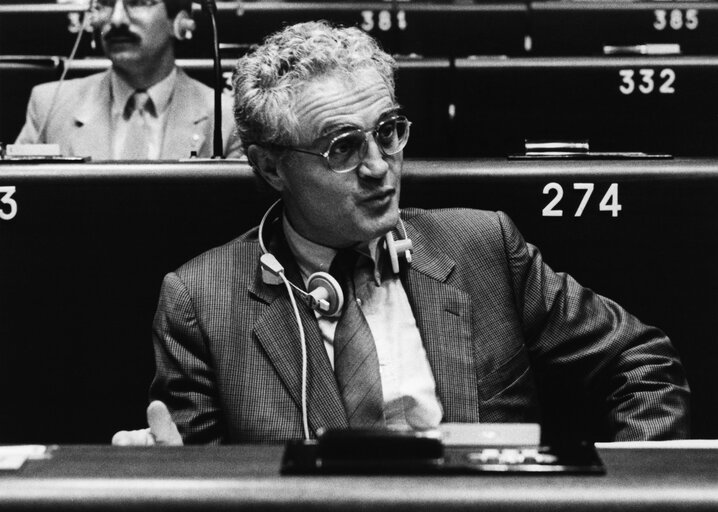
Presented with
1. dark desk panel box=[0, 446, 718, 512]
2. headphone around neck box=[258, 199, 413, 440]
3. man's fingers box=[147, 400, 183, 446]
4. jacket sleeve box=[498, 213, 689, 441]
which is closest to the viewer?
dark desk panel box=[0, 446, 718, 512]

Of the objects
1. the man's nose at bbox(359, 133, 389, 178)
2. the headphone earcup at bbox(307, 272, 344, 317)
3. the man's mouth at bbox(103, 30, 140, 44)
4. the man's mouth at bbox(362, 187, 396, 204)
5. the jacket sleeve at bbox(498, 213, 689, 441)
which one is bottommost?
the jacket sleeve at bbox(498, 213, 689, 441)

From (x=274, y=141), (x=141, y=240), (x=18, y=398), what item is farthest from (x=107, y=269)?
(x=274, y=141)

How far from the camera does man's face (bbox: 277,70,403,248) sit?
1383mm

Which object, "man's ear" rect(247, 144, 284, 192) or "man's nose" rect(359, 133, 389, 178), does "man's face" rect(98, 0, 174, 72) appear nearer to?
"man's ear" rect(247, 144, 284, 192)

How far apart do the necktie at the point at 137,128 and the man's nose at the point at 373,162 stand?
5.20 ft

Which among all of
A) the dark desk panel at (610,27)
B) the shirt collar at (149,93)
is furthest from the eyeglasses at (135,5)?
the dark desk panel at (610,27)

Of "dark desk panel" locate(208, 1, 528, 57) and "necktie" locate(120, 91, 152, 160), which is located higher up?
"dark desk panel" locate(208, 1, 528, 57)

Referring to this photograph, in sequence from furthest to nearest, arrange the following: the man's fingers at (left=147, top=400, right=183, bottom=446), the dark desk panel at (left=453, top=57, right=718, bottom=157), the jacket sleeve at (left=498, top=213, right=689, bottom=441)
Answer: the dark desk panel at (left=453, top=57, right=718, bottom=157), the jacket sleeve at (left=498, top=213, right=689, bottom=441), the man's fingers at (left=147, top=400, right=183, bottom=446)

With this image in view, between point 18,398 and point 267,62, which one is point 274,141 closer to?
point 267,62

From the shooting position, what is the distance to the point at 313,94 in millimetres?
1390

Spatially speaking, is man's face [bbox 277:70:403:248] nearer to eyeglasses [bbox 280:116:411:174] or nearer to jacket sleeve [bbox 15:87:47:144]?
eyeglasses [bbox 280:116:411:174]

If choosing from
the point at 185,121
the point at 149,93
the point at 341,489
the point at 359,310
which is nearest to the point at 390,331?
the point at 359,310

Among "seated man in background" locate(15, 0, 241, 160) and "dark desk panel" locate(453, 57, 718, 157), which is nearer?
"dark desk panel" locate(453, 57, 718, 157)

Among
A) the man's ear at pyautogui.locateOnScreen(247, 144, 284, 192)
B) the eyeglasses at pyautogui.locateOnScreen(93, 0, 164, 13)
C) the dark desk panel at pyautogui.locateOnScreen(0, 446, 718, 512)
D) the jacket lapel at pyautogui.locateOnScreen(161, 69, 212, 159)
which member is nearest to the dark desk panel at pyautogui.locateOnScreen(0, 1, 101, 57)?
the eyeglasses at pyautogui.locateOnScreen(93, 0, 164, 13)
